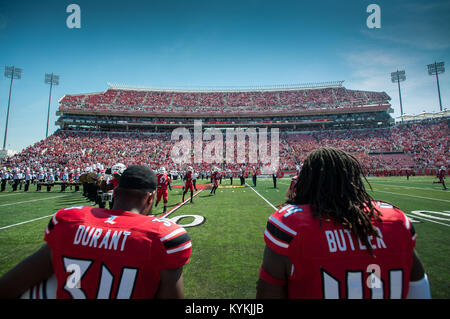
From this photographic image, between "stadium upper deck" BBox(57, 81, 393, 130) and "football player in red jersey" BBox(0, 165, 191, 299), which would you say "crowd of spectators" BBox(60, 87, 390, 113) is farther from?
"football player in red jersey" BBox(0, 165, 191, 299)

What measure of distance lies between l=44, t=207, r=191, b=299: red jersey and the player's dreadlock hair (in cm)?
89

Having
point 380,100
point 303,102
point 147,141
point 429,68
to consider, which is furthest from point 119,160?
point 429,68

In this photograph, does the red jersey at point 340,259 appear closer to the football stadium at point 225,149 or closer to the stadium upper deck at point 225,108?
the football stadium at point 225,149

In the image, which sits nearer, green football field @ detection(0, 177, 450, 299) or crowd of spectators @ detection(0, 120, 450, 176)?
green football field @ detection(0, 177, 450, 299)

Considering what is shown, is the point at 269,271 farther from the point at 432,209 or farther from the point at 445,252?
the point at 432,209

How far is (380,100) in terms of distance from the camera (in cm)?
5194

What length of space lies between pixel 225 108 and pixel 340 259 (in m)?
55.7

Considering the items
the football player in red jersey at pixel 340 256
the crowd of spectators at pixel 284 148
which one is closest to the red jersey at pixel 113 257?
the football player in red jersey at pixel 340 256

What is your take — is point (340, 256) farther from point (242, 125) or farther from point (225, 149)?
point (242, 125)

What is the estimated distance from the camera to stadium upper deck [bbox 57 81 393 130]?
50.6 metres

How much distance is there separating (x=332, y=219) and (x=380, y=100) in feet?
210

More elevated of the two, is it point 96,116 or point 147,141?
point 96,116

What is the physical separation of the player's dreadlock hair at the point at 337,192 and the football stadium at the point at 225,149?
3419 mm

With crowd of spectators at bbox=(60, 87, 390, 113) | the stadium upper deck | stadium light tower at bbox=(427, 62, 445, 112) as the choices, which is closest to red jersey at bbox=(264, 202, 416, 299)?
the stadium upper deck
